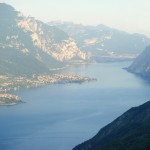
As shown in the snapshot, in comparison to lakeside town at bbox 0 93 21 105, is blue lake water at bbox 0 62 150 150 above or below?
below

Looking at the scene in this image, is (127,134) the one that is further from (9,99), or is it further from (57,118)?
(9,99)

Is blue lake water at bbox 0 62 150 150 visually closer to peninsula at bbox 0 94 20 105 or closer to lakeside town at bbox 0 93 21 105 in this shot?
lakeside town at bbox 0 93 21 105

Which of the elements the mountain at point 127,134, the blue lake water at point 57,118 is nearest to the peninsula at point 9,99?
the blue lake water at point 57,118

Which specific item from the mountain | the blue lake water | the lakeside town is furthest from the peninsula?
the mountain

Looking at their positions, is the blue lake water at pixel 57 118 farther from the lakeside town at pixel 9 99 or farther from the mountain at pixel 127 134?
the mountain at pixel 127 134

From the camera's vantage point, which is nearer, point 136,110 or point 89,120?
point 136,110

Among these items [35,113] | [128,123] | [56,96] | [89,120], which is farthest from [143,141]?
[56,96]

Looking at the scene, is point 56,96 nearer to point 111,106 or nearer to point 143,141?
point 111,106

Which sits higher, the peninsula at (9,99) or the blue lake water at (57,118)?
the peninsula at (9,99)
